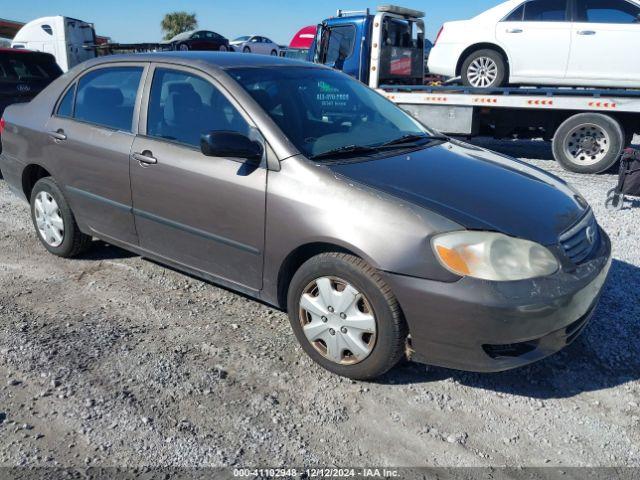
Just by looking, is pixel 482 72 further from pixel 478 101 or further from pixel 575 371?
pixel 575 371

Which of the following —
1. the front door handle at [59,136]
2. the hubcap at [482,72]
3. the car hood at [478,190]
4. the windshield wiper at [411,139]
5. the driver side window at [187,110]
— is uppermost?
the hubcap at [482,72]

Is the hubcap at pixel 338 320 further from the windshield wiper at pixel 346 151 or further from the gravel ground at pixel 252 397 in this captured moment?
the windshield wiper at pixel 346 151

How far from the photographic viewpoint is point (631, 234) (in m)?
5.41

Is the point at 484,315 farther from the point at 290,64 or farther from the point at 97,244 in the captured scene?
the point at 97,244

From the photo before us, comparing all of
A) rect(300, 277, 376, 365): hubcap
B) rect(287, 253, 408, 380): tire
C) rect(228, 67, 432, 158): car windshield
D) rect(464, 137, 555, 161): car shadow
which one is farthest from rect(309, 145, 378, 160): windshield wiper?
rect(464, 137, 555, 161): car shadow

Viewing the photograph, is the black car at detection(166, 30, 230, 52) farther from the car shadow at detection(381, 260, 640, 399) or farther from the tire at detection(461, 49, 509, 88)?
the car shadow at detection(381, 260, 640, 399)

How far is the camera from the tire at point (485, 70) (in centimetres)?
912

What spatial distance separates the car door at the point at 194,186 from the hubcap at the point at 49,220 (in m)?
1.12

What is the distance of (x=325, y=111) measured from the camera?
3619mm

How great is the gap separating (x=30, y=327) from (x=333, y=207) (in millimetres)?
2107

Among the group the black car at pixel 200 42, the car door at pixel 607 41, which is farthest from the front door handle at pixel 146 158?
the black car at pixel 200 42

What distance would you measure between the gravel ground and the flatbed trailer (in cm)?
486

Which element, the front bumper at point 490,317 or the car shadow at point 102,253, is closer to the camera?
the front bumper at point 490,317

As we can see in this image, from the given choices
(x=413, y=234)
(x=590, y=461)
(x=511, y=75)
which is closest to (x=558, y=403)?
(x=590, y=461)
